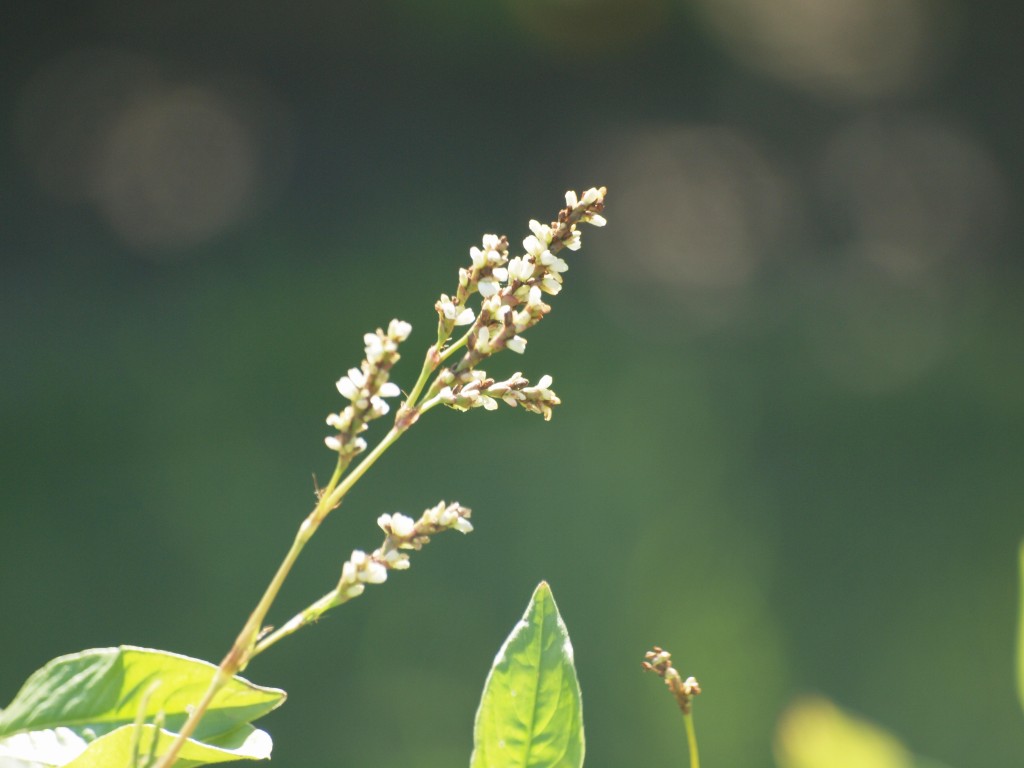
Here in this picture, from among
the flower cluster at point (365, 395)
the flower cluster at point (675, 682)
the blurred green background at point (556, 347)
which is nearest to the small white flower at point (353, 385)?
the flower cluster at point (365, 395)

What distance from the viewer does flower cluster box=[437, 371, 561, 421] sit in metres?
0.23

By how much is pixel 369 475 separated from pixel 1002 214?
3.84 feet

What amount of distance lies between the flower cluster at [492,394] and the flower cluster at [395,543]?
3 centimetres

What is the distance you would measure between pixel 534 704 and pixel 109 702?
0.37 ft

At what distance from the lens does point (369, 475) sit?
1493 mm

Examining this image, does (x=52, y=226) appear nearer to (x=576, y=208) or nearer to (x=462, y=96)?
(x=462, y=96)

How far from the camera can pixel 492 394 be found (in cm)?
24

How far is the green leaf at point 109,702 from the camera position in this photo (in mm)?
251

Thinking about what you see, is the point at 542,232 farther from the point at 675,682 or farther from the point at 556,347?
the point at 556,347

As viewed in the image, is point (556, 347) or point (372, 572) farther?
point (556, 347)

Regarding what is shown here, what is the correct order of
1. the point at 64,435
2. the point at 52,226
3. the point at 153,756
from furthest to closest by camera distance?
the point at 52,226
the point at 64,435
the point at 153,756

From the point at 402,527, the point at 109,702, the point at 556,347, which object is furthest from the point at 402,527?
the point at 556,347

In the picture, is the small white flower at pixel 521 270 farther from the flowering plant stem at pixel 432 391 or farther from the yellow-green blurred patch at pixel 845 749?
the yellow-green blurred patch at pixel 845 749

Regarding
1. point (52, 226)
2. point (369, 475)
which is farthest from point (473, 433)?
point (52, 226)
